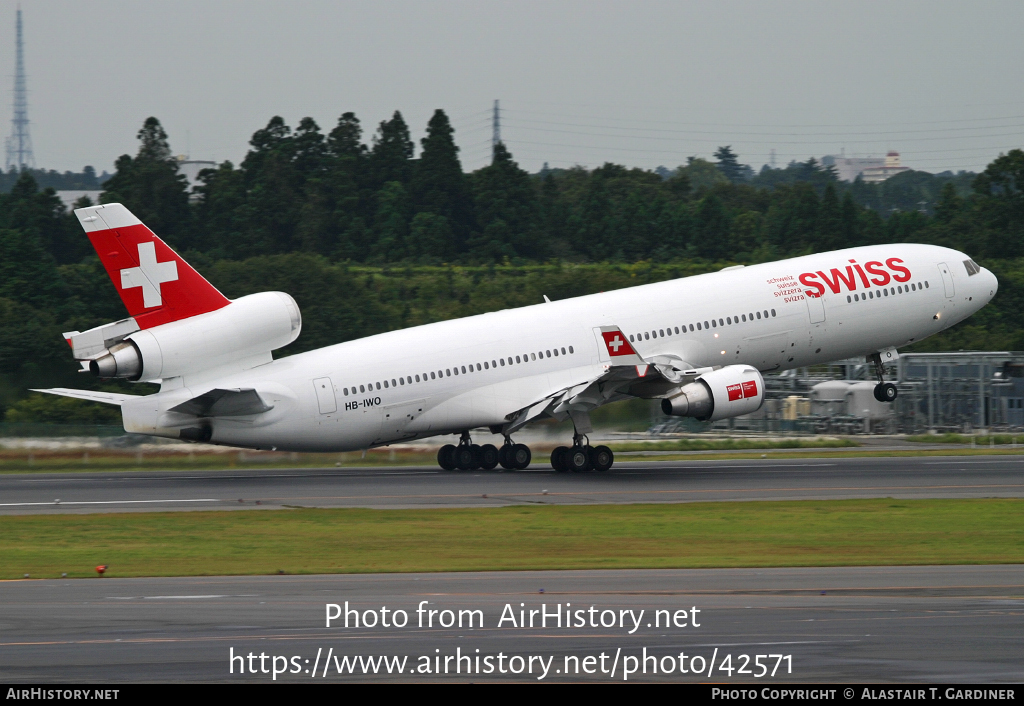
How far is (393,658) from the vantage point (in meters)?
15.6

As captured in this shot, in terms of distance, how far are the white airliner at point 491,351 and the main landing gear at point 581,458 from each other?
5 centimetres

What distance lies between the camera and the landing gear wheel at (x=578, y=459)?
4216 centimetres

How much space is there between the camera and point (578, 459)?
42125 mm

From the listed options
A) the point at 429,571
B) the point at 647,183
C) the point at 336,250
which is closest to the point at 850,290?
the point at 429,571

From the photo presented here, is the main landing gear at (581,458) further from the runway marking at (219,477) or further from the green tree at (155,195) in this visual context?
the green tree at (155,195)

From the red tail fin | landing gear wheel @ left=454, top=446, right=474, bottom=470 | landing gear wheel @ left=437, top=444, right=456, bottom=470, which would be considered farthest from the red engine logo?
the red tail fin

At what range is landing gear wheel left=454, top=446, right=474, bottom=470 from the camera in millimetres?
43938

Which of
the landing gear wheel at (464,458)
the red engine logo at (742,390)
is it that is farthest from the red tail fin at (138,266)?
the red engine logo at (742,390)

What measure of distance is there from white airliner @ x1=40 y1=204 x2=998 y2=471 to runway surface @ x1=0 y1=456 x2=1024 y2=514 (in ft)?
5.82

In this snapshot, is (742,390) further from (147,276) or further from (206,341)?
(147,276)

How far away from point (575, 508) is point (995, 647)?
18280mm

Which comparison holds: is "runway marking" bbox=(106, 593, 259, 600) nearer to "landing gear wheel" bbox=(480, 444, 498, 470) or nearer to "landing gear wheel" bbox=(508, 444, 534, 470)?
"landing gear wheel" bbox=(508, 444, 534, 470)

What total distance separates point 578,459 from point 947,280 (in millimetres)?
16711

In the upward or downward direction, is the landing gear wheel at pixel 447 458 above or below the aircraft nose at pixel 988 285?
below
